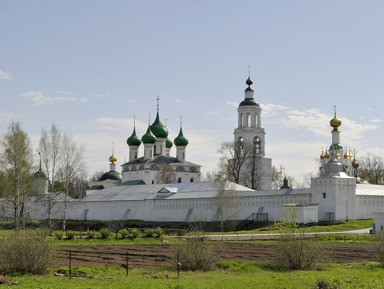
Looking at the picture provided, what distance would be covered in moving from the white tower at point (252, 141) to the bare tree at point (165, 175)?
1150cm

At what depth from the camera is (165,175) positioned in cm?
7281

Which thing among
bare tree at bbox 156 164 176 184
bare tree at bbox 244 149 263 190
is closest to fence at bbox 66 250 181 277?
bare tree at bbox 244 149 263 190

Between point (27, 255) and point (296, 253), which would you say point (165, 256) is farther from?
point (27, 255)

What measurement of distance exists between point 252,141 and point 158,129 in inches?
671

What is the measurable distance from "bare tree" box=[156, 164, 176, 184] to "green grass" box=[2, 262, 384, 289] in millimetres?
53758

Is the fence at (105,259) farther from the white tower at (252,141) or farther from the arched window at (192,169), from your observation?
the arched window at (192,169)

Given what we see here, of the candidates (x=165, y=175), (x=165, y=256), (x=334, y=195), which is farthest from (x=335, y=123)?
(x=165, y=256)

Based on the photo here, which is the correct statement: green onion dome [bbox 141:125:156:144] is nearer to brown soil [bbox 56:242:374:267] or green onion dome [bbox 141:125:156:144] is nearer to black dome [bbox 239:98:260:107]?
black dome [bbox 239:98:260:107]

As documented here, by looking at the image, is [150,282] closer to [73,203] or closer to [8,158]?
[8,158]

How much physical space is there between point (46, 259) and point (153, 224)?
3740cm

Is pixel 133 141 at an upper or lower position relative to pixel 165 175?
upper

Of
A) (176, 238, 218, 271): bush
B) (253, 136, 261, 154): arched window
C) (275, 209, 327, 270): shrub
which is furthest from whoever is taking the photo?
(253, 136, 261, 154): arched window

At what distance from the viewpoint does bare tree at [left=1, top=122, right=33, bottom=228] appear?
38.9 meters

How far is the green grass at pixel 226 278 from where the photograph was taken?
14672 mm
